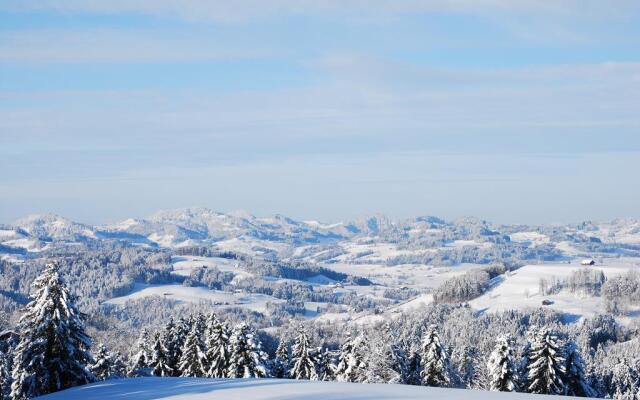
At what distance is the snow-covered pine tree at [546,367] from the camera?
4656 cm

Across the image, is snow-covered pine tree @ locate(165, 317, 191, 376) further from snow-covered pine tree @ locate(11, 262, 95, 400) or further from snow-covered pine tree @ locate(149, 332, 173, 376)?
snow-covered pine tree @ locate(11, 262, 95, 400)

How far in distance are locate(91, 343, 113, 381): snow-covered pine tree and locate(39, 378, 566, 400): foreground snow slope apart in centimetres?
2910

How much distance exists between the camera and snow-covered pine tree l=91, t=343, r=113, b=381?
57156 millimetres

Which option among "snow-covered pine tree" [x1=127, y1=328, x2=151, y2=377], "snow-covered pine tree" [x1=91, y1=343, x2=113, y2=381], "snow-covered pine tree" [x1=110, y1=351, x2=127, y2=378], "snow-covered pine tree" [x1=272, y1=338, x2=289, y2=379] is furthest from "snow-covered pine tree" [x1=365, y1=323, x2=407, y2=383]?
"snow-covered pine tree" [x1=110, y1=351, x2=127, y2=378]

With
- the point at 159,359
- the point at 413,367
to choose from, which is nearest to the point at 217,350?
the point at 159,359

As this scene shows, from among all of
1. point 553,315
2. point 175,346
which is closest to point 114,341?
point 175,346

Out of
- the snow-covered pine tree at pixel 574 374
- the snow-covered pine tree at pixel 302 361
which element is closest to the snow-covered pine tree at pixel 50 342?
the snow-covered pine tree at pixel 302 361

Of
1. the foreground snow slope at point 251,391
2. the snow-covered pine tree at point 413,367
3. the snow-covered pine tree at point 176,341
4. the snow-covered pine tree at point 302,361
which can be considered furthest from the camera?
the snow-covered pine tree at point 302,361

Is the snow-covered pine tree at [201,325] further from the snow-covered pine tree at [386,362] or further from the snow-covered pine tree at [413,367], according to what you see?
the snow-covered pine tree at [413,367]

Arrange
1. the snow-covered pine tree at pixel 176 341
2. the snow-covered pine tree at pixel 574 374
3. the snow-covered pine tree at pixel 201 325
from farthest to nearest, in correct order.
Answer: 1. the snow-covered pine tree at pixel 176 341
2. the snow-covered pine tree at pixel 201 325
3. the snow-covered pine tree at pixel 574 374

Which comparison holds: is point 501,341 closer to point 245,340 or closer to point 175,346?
point 245,340

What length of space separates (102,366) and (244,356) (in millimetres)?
12938

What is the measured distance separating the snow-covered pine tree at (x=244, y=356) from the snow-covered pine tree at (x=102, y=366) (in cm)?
1108

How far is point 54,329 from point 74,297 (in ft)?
7.32
